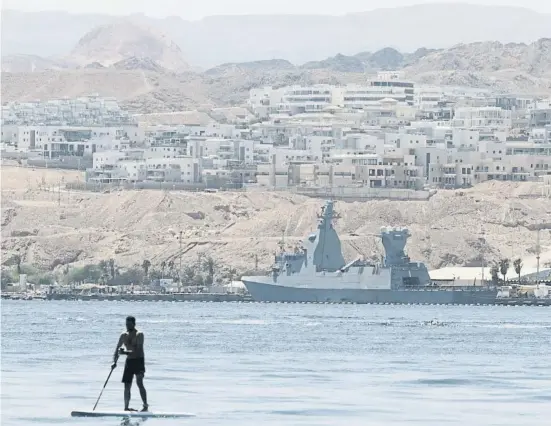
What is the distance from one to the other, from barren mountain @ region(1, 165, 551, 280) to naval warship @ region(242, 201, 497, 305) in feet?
71.3

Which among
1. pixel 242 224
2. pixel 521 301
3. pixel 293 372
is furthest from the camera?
pixel 242 224

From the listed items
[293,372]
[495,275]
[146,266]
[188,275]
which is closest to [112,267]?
[146,266]

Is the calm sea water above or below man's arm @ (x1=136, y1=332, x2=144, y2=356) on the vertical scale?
below

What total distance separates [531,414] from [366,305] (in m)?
91.5

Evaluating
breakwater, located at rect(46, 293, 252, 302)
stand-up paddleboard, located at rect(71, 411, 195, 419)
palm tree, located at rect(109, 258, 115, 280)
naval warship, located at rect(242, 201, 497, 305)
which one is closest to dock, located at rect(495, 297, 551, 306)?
naval warship, located at rect(242, 201, 497, 305)

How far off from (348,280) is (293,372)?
84.1 meters

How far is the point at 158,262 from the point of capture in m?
163

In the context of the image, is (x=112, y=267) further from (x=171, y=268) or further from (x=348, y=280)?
(x=348, y=280)

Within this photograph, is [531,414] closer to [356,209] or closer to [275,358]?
[275,358]

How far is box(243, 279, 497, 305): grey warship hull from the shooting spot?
131 metres

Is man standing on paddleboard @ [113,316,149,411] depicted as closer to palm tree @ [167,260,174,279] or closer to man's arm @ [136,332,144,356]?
man's arm @ [136,332,144,356]

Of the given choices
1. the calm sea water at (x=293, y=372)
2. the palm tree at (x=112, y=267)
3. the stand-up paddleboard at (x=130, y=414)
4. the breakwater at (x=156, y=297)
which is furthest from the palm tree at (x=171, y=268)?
the stand-up paddleboard at (x=130, y=414)

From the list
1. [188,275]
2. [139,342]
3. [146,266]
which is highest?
[146,266]

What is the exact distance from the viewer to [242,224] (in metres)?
172
